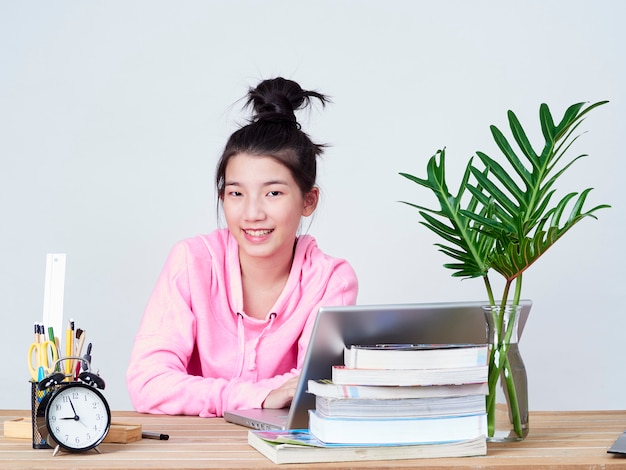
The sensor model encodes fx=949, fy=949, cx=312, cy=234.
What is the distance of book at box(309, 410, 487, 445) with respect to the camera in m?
1.23

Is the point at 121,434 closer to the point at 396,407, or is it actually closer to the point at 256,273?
the point at 396,407

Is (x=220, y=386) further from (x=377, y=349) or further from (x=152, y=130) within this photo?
(x=152, y=130)

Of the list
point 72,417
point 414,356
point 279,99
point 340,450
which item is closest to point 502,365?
point 414,356

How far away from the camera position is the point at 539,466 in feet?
3.88

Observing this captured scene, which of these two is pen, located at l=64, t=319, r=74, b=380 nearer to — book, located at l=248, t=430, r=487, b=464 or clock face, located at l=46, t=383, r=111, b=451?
clock face, located at l=46, t=383, r=111, b=451

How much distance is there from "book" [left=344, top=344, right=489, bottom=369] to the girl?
882 mm

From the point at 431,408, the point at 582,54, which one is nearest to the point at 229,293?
the point at 431,408

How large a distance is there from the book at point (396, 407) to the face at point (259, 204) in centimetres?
95

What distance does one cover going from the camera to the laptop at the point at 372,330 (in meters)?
1.31

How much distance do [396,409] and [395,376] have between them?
0.15ft

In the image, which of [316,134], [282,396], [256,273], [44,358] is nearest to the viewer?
[44,358]

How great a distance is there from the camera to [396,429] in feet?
4.08

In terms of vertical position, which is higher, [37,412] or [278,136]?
[278,136]

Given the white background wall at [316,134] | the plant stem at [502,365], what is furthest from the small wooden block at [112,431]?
the white background wall at [316,134]
